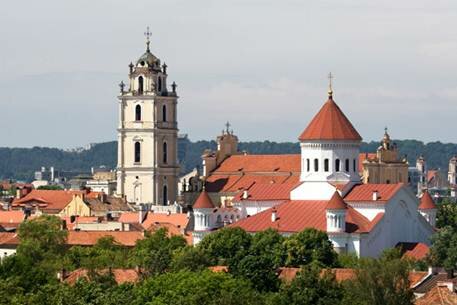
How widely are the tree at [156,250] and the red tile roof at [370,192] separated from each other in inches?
386

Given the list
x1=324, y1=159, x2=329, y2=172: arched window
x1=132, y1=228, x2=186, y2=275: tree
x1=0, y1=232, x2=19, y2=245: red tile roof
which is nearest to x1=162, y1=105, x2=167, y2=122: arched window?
x1=0, y1=232, x2=19, y2=245: red tile roof

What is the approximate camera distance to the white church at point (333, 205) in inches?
4045

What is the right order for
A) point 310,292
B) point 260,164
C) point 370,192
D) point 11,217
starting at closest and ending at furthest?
point 310,292 → point 370,192 → point 260,164 → point 11,217

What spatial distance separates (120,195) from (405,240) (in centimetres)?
4322

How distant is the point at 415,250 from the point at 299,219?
249 inches

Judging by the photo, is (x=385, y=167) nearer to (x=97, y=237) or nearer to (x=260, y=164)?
(x=260, y=164)

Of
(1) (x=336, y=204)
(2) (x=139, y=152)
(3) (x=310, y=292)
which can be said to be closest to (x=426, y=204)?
(1) (x=336, y=204)

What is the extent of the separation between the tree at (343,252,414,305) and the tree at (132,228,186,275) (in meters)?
14.2

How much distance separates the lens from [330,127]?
112125 millimetres

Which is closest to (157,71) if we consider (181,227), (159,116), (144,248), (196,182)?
(159,116)

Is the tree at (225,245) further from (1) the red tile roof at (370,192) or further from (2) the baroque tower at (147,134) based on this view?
(2) the baroque tower at (147,134)

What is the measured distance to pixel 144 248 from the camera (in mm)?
97750

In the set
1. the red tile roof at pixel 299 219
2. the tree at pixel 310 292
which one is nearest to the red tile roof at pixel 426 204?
the red tile roof at pixel 299 219

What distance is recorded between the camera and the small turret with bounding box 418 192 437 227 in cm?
11375
